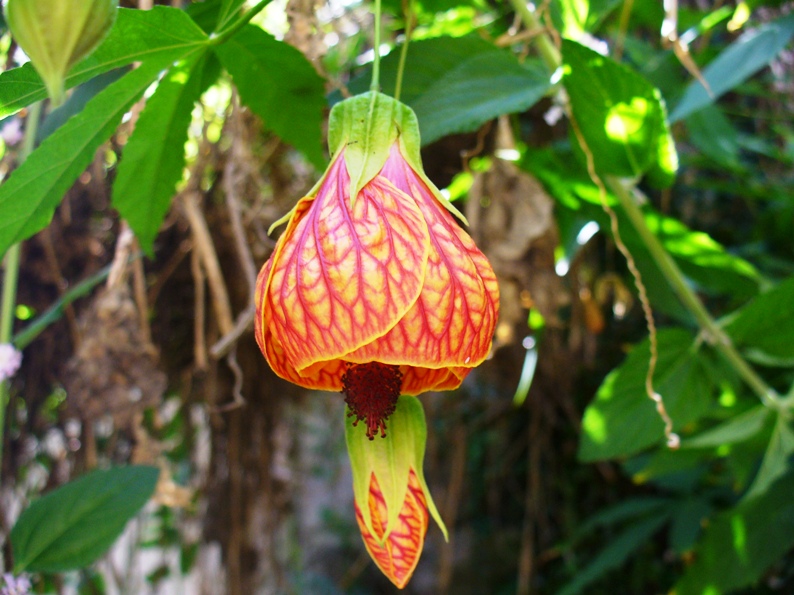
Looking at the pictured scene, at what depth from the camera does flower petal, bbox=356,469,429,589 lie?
1.30ft

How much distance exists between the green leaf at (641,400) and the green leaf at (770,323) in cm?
6

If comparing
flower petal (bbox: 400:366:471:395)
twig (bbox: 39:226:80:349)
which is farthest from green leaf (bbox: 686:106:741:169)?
twig (bbox: 39:226:80:349)

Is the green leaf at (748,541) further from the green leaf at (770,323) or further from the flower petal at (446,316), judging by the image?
the flower petal at (446,316)

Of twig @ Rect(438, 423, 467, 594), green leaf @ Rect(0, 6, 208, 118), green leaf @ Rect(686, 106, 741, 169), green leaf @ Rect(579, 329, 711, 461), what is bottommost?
twig @ Rect(438, 423, 467, 594)

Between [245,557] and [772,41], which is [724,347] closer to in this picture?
[772,41]

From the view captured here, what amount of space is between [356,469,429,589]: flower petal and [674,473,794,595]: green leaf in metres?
0.63

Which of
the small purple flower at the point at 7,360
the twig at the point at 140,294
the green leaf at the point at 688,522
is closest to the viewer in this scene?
the small purple flower at the point at 7,360

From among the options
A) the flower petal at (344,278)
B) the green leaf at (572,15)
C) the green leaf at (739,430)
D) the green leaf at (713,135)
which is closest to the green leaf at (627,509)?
the green leaf at (739,430)

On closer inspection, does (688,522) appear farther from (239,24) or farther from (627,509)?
(239,24)

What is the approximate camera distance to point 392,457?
16.1 inches

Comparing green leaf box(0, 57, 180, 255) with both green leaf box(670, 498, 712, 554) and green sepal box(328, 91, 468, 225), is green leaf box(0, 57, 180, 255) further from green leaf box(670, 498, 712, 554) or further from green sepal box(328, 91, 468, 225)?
green leaf box(670, 498, 712, 554)

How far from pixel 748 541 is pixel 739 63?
60 cm

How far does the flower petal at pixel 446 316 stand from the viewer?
0.34 meters

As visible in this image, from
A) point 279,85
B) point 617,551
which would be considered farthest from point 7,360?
point 617,551
